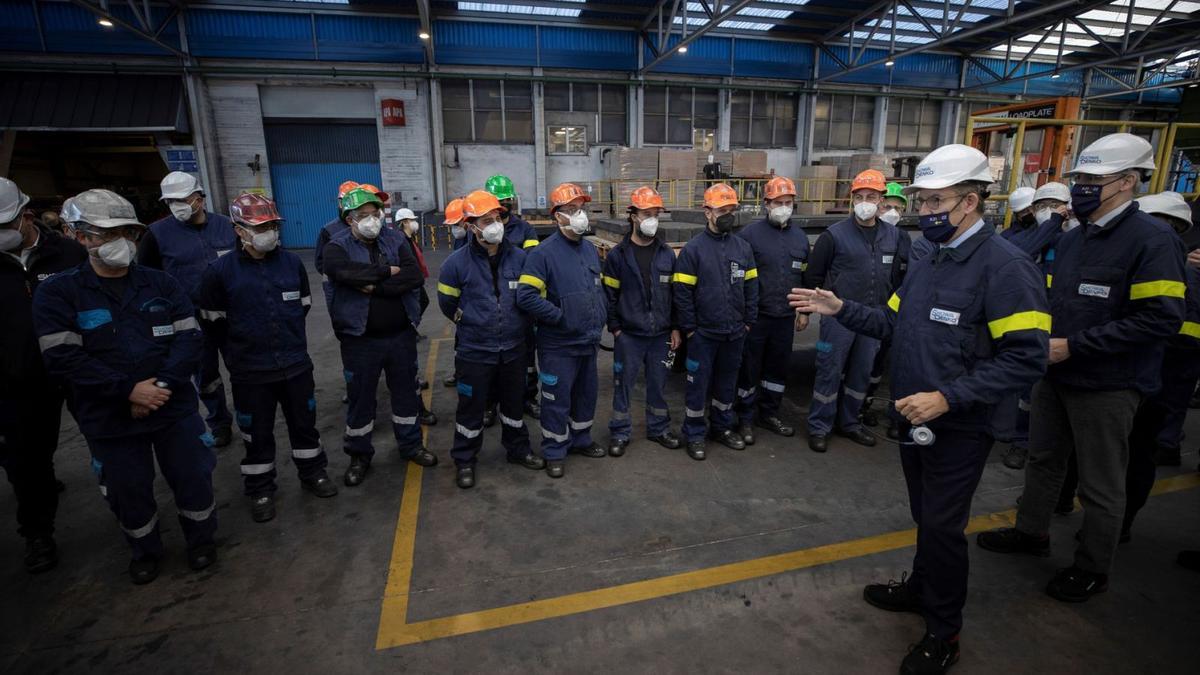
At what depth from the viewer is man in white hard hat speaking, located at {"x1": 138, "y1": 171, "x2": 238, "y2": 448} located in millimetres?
4352

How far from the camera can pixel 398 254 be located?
4.12 m

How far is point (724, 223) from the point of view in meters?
4.30

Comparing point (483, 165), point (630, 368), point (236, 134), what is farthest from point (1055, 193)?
point (236, 134)

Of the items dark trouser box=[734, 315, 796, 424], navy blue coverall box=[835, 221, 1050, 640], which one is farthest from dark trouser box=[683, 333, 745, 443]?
navy blue coverall box=[835, 221, 1050, 640]

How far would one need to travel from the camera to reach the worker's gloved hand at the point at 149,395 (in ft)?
9.05

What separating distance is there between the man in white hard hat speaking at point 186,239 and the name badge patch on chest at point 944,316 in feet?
16.1

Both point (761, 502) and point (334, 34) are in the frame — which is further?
point (334, 34)

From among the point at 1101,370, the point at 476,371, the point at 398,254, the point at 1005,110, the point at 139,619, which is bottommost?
the point at 139,619

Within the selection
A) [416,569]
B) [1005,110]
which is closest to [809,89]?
[1005,110]

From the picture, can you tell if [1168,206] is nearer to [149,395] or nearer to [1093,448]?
[1093,448]

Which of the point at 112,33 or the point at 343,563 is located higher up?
the point at 112,33

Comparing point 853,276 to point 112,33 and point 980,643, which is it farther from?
point 112,33

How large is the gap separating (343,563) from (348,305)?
1719 millimetres

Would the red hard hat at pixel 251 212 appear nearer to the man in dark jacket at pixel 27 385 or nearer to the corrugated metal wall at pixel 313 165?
the man in dark jacket at pixel 27 385
